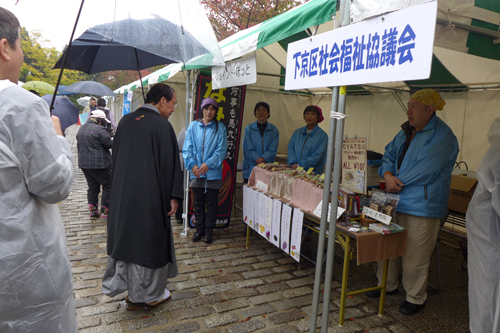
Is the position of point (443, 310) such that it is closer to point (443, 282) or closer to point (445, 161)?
point (443, 282)

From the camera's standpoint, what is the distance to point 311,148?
5.10m

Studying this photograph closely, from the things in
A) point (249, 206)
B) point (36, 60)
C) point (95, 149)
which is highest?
point (36, 60)

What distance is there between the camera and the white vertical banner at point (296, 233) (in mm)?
3561

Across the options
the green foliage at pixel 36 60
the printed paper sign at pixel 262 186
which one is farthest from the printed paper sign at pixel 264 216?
the green foliage at pixel 36 60

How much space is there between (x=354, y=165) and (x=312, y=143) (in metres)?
2.06

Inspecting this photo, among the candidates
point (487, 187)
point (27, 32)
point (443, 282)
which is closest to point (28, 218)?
point (487, 187)

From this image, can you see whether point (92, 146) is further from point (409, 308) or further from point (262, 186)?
point (409, 308)

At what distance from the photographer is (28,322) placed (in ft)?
4.73

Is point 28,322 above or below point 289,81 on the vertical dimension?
below

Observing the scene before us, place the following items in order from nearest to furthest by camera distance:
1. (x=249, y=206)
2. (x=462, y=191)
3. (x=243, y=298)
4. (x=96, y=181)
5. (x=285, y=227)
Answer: (x=243, y=298)
(x=285, y=227)
(x=462, y=191)
(x=249, y=206)
(x=96, y=181)

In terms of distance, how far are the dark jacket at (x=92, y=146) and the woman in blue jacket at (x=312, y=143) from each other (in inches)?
125

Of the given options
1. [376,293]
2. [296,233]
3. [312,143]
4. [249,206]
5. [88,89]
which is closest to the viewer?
[376,293]

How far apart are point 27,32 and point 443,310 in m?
25.3

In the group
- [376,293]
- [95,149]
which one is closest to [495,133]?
[376,293]
